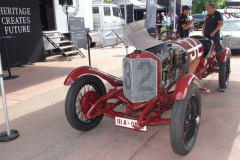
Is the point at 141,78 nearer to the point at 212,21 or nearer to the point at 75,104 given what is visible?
the point at 75,104

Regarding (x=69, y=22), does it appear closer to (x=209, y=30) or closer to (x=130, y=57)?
(x=209, y=30)

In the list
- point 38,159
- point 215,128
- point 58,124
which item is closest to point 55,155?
point 38,159

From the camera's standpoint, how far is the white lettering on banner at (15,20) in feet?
24.5

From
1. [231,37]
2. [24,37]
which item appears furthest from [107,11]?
[231,37]

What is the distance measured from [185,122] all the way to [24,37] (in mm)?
7539

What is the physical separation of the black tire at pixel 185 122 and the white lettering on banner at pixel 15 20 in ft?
23.5

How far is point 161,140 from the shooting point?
9.52 feet

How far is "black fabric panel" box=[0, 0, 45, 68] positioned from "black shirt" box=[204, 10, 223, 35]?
6340mm

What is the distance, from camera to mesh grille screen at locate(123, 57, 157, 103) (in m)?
2.78

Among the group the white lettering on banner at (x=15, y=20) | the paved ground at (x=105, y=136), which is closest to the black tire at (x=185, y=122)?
the paved ground at (x=105, y=136)

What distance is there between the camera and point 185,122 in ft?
8.07

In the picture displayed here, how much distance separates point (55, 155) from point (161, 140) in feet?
4.49

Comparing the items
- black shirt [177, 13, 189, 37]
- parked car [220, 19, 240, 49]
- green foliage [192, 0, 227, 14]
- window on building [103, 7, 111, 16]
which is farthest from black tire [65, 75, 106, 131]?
green foliage [192, 0, 227, 14]

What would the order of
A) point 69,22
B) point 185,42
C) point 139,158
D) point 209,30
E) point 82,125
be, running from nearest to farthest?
point 139,158 → point 82,125 → point 185,42 → point 209,30 → point 69,22
